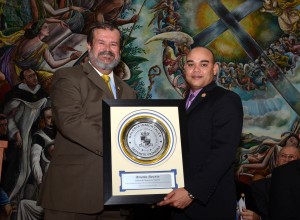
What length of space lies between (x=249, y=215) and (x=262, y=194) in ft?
1.60

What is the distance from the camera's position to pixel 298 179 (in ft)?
Answer: 11.1

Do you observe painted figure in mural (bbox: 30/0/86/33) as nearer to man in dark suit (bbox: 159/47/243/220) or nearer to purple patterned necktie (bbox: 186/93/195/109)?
purple patterned necktie (bbox: 186/93/195/109)

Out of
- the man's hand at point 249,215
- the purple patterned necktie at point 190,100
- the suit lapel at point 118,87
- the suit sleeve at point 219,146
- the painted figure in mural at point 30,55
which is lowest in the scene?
the man's hand at point 249,215

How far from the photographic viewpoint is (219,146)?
3061 millimetres

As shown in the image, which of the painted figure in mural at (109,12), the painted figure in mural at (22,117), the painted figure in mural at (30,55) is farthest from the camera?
the painted figure in mural at (109,12)

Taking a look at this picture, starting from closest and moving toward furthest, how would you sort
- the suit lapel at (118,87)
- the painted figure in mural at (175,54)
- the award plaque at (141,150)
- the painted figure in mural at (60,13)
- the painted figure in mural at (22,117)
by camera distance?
the award plaque at (141,150) → the suit lapel at (118,87) → the painted figure in mural at (22,117) → the painted figure in mural at (60,13) → the painted figure in mural at (175,54)

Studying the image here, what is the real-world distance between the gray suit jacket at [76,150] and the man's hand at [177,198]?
0.51 meters

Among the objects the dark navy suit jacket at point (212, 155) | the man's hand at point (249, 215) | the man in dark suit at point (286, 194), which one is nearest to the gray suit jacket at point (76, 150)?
the dark navy suit jacket at point (212, 155)

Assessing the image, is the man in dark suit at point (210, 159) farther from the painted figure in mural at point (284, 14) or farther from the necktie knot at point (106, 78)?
the painted figure in mural at point (284, 14)

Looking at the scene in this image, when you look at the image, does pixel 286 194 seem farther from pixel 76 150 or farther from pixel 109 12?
pixel 109 12

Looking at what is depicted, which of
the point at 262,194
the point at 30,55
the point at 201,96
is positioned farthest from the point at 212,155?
the point at 30,55

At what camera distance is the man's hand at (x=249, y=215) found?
15.2 feet

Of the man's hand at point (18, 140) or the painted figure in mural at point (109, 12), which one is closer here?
the man's hand at point (18, 140)

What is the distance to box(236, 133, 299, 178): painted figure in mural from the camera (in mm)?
7047
